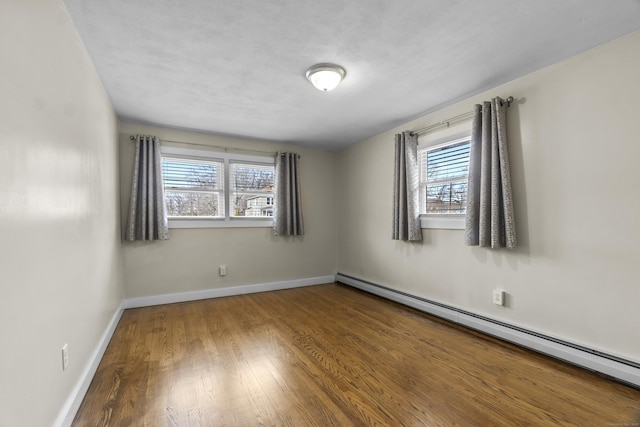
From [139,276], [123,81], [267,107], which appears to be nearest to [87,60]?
[123,81]

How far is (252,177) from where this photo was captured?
4445 mm

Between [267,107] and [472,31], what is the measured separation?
2.01 meters

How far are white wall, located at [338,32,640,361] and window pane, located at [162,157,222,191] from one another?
→ 10.2 ft

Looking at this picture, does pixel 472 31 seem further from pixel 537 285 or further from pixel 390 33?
pixel 537 285

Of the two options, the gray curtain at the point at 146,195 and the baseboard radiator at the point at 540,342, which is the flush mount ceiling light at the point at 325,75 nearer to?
the gray curtain at the point at 146,195

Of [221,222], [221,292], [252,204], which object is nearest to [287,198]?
[252,204]

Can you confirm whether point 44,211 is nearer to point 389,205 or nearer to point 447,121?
point 447,121

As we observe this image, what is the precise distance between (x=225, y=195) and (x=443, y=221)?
294 cm

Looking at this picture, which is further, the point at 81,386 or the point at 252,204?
the point at 252,204

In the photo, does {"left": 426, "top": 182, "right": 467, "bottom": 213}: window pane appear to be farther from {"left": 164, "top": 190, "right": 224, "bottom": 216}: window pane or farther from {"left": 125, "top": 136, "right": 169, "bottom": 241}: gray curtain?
{"left": 125, "top": 136, "right": 169, "bottom": 241}: gray curtain

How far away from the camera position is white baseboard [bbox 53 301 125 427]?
1480 mm

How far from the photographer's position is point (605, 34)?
194cm

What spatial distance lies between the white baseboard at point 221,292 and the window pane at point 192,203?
1.08m

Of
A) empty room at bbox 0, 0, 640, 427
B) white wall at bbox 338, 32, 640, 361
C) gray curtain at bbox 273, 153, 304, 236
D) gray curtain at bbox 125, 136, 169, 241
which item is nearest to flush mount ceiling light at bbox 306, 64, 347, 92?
empty room at bbox 0, 0, 640, 427
